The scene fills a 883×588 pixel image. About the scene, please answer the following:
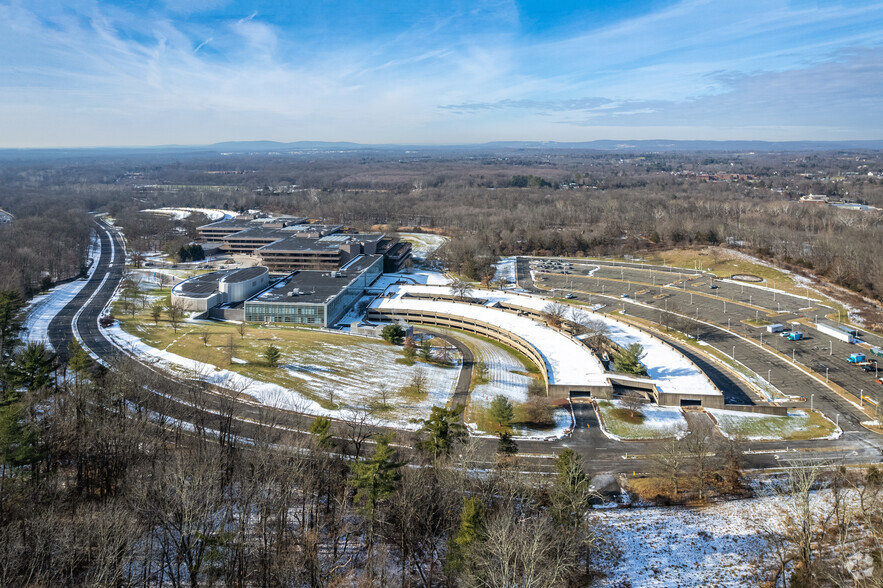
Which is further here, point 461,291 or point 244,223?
point 244,223

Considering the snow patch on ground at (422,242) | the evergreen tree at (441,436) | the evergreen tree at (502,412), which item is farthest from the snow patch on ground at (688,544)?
the snow patch on ground at (422,242)

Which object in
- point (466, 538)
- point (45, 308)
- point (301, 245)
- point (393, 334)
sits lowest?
point (393, 334)

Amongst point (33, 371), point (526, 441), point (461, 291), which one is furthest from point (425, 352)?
point (33, 371)

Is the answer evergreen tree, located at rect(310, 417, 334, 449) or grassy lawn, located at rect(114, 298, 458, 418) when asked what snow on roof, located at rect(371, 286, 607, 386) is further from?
evergreen tree, located at rect(310, 417, 334, 449)

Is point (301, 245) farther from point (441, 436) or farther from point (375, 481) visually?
point (375, 481)

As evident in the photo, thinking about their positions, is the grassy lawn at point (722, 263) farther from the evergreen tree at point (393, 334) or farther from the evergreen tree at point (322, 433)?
the evergreen tree at point (322, 433)

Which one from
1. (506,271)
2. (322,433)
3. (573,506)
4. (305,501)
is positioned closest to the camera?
(573,506)

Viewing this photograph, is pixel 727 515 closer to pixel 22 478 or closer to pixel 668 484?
pixel 668 484
